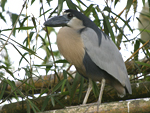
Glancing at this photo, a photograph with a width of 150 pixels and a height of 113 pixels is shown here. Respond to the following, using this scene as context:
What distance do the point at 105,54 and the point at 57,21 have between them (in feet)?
1.66

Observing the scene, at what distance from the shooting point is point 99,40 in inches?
82.7

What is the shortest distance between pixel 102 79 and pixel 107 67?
116 millimetres

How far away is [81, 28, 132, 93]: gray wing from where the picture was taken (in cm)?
204

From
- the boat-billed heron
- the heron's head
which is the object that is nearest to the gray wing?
the boat-billed heron

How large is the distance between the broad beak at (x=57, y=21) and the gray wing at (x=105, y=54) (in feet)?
0.66

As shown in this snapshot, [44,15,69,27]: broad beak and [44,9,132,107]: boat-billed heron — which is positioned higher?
[44,15,69,27]: broad beak

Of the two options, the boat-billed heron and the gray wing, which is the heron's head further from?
the gray wing

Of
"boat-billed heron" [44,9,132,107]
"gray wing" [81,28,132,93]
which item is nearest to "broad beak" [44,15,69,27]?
"boat-billed heron" [44,9,132,107]

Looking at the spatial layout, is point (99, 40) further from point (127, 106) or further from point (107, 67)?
point (127, 106)

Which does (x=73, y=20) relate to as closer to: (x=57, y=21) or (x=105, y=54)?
(x=57, y=21)

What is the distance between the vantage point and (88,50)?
2033 mm

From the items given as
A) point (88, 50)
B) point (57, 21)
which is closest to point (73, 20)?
point (57, 21)

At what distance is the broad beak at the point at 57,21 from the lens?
204 cm

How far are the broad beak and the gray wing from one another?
0.66 feet
